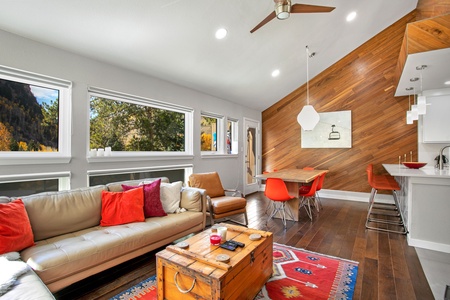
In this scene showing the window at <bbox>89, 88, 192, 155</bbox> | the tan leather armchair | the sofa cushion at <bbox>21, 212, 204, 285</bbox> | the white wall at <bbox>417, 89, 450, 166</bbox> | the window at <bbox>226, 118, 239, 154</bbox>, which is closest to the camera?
the sofa cushion at <bbox>21, 212, 204, 285</bbox>

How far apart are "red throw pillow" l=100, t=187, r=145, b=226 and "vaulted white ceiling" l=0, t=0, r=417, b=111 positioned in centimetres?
185

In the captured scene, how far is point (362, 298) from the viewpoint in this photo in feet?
6.25

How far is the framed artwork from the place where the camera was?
18.3 feet

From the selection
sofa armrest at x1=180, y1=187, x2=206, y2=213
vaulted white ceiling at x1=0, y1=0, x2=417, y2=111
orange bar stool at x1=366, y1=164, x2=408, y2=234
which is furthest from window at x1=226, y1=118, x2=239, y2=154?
orange bar stool at x1=366, y1=164, x2=408, y2=234

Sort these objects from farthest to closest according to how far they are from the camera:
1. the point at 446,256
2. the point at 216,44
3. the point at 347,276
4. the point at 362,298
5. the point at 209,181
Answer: the point at 209,181
the point at 216,44
the point at 446,256
the point at 347,276
the point at 362,298

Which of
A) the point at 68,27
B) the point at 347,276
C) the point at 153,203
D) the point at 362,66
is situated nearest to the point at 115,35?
the point at 68,27

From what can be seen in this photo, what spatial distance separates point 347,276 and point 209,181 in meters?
2.36

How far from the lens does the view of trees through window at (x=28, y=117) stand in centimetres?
247

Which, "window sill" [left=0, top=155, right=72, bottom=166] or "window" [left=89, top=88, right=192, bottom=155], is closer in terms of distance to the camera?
"window sill" [left=0, top=155, right=72, bottom=166]

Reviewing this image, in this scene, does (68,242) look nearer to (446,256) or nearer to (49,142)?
(49,142)

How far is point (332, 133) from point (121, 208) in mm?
5179

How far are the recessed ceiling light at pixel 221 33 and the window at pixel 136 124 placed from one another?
1.46 metres

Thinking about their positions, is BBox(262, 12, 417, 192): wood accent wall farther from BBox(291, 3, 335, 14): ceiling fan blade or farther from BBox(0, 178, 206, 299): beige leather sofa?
BBox(0, 178, 206, 299): beige leather sofa

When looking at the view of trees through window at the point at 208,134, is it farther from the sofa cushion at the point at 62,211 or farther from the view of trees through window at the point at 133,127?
the sofa cushion at the point at 62,211
